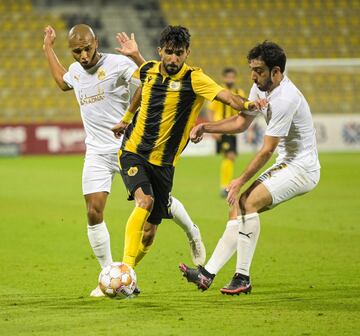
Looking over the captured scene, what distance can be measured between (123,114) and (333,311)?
Answer: 261cm

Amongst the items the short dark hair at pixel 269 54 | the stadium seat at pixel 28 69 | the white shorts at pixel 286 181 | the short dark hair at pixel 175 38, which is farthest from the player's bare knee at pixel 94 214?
the stadium seat at pixel 28 69

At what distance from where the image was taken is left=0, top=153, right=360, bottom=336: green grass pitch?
6133mm

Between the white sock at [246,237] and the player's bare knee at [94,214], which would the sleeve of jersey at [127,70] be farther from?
the white sock at [246,237]

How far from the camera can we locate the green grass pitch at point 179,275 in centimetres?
613

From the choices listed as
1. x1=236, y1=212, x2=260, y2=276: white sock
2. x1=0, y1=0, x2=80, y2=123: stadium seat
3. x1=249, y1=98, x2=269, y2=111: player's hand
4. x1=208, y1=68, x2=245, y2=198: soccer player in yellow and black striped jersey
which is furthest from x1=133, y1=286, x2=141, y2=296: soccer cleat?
x1=0, y1=0, x2=80, y2=123: stadium seat

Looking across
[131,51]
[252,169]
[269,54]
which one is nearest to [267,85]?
[269,54]

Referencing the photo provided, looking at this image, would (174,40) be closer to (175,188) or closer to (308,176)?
(308,176)

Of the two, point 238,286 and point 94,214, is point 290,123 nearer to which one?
point 238,286

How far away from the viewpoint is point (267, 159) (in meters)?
6.98

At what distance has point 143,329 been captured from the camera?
19.4 ft

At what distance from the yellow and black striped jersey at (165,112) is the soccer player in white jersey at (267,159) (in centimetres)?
25

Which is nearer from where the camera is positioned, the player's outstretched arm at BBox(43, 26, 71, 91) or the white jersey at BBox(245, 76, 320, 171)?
the white jersey at BBox(245, 76, 320, 171)

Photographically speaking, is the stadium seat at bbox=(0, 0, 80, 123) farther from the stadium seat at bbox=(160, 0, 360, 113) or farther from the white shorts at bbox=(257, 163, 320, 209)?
the white shorts at bbox=(257, 163, 320, 209)

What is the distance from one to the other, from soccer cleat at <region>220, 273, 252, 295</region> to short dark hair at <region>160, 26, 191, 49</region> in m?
1.94
